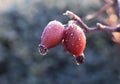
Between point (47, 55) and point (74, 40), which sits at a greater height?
point (47, 55)

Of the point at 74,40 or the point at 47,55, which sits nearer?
the point at 74,40

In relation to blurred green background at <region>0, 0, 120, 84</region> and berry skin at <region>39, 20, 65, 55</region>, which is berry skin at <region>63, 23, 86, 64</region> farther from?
blurred green background at <region>0, 0, 120, 84</region>

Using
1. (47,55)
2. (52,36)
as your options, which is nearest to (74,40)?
(52,36)

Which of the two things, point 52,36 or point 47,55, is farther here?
point 47,55

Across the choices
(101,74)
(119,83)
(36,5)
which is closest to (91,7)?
(36,5)

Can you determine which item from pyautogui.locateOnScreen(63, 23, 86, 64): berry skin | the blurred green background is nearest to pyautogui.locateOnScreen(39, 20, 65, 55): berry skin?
pyautogui.locateOnScreen(63, 23, 86, 64): berry skin

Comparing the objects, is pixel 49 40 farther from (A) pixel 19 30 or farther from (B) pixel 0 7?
(B) pixel 0 7

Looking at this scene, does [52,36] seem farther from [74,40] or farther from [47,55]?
[47,55]

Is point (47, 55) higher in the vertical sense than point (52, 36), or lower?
higher

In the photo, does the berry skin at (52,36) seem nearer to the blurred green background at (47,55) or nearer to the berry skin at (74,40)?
the berry skin at (74,40)
